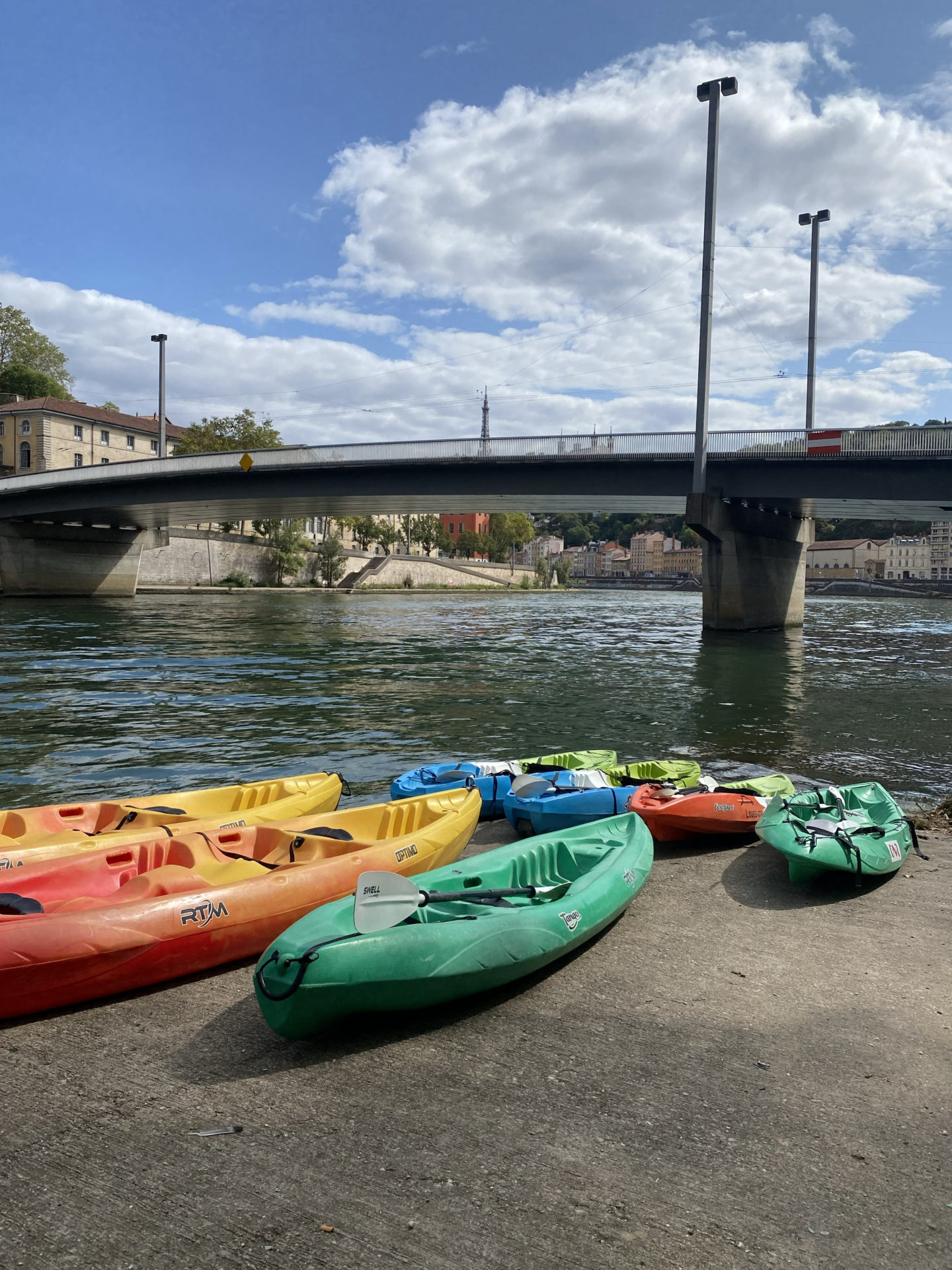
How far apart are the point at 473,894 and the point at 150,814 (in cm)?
310

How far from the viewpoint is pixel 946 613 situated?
217 feet

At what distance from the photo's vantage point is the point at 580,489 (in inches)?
Result: 1490

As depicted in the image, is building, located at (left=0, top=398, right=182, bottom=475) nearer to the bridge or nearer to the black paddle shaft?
the bridge

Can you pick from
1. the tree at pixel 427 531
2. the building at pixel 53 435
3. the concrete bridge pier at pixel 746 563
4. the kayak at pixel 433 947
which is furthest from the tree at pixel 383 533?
the kayak at pixel 433 947

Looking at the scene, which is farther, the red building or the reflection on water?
the red building

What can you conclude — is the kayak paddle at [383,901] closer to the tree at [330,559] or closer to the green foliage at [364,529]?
the tree at [330,559]

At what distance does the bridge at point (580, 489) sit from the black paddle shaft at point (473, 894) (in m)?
28.8

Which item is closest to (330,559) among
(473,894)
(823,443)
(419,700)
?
(823,443)

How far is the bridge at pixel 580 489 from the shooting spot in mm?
32000

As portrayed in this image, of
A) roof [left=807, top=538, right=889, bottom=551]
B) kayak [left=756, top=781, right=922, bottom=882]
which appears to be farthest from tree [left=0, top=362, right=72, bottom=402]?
roof [left=807, top=538, right=889, bottom=551]

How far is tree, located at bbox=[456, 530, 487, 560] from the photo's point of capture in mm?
156000

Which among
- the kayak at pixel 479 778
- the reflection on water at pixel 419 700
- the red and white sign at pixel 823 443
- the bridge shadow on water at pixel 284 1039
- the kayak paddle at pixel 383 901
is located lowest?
the reflection on water at pixel 419 700

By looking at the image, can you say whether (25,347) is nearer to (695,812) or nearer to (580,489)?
(580,489)

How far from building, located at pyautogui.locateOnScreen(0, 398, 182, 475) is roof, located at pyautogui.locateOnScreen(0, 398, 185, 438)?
0.20 ft
